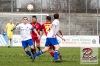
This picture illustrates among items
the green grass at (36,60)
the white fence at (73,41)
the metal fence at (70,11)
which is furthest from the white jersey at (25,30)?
the metal fence at (70,11)

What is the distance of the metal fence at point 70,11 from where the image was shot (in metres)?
38.7

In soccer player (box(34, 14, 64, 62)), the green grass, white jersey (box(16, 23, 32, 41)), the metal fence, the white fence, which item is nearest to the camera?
the green grass

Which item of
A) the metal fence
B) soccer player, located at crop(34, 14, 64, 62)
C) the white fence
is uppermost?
soccer player, located at crop(34, 14, 64, 62)

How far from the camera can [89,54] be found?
11.8m

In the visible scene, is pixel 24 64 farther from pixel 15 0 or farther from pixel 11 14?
pixel 15 0

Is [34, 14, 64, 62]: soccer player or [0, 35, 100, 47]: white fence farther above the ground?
[34, 14, 64, 62]: soccer player

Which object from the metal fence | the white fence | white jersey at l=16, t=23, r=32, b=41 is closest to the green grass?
→ white jersey at l=16, t=23, r=32, b=41

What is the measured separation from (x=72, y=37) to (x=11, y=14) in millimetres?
9464

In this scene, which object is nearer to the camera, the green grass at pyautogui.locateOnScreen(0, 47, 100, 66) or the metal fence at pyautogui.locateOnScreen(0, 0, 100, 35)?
the green grass at pyautogui.locateOnScreen(0, 47, 100, 66)

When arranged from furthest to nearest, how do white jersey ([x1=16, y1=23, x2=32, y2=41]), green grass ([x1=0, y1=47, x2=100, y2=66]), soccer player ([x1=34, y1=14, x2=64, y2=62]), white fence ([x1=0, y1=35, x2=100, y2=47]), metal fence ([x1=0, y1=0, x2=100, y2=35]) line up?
metal fence ([x1=0, y1=0, x2=100, y2=35]) < white fence ([x1=0, y1=35, x2=100, y2=47]) < white jersey ([x1=16, y1=23, x2=32, y2=41]) < soccer player ([x1=34, y1=14, x2=64, y2=62]) < green grass ([x1=0, y1=47, x2=100, y2=66])

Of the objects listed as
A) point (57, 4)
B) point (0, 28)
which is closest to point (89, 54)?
point (0, 28)

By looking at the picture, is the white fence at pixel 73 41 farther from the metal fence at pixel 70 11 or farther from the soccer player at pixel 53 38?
the soccer player at pixel 53 38

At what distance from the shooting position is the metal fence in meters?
38.7

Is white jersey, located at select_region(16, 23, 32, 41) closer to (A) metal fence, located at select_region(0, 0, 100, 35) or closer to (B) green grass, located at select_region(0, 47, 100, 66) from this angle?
(B) green grass, located at select_region(0, 47, 100, 66)
